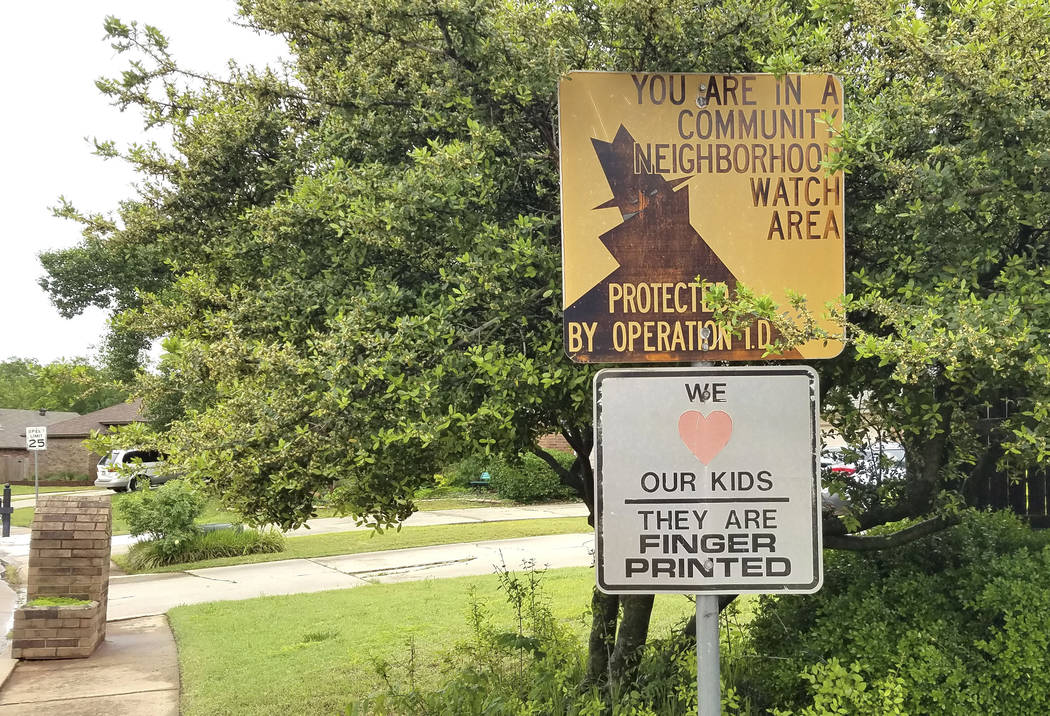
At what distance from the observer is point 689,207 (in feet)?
9.10

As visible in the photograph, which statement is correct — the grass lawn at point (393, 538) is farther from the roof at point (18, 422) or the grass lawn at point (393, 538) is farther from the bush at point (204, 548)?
the roof at point (18, 422)

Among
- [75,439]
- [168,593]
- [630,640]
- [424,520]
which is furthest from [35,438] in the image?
[75,439]

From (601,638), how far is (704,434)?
3262 millimetres

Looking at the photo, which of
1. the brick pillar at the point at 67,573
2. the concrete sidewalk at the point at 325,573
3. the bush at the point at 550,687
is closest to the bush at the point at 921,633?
the bush at the point at 550,687

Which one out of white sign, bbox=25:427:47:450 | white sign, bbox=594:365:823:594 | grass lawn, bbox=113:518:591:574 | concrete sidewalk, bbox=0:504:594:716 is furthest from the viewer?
white sign, bbox=25:427:47:450

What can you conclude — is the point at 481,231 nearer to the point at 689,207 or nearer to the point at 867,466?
the point at 689,207

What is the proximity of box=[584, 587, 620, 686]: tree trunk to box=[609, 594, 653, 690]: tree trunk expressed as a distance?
0.53 feet

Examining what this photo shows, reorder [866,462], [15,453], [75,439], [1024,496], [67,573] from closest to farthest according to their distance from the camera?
[866,462], [1024,496], [67,573], [75,439], [15,453]

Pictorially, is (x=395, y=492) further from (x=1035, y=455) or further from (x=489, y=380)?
(x=1035, y=455)

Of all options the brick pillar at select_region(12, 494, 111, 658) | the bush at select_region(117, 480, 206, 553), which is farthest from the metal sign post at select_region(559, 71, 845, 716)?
the bush at select_region(117, 480, 206, 553)

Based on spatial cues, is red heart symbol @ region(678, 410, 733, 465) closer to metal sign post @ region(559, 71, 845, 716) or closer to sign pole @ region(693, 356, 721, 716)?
metal sign post @ region(559, 71, 845, 716)

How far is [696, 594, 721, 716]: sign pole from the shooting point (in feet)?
7.29

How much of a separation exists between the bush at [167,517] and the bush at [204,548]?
0.09 m

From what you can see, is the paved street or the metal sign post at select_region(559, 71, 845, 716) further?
the paved street
